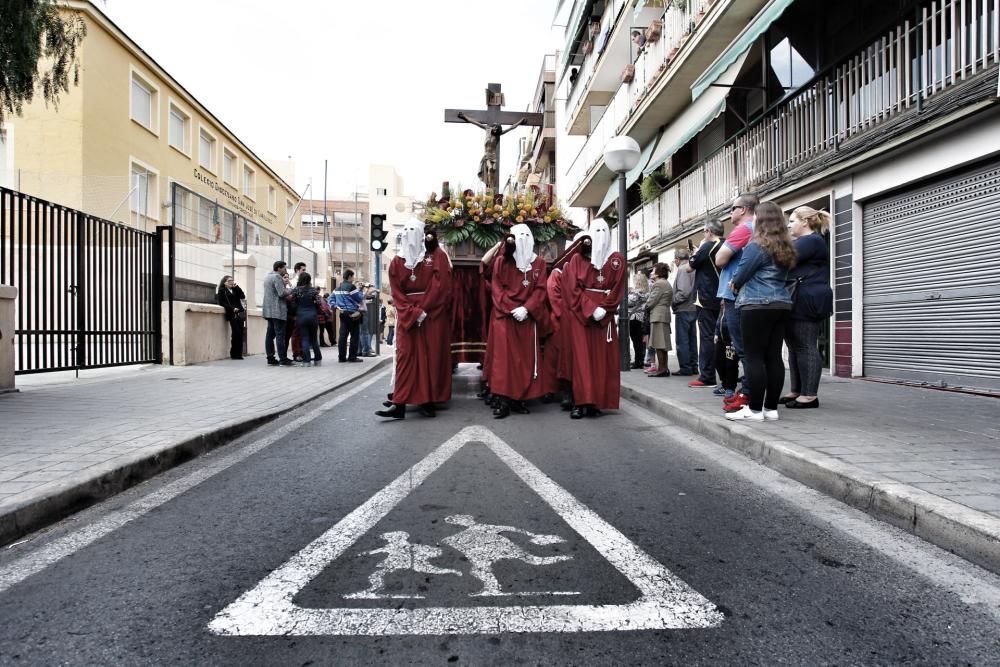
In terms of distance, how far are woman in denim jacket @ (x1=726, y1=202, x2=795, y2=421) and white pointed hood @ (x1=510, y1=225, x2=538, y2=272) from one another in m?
2.11

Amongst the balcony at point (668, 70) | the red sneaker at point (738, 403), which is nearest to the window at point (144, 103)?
the balcony at point (668, 70)

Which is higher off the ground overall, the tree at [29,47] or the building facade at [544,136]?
the building facade at [544,136]

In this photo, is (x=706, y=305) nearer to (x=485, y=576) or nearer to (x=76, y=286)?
(x=485, y=576)

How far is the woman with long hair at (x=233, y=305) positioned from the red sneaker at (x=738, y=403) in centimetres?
1081

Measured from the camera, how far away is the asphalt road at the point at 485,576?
6.70 ft

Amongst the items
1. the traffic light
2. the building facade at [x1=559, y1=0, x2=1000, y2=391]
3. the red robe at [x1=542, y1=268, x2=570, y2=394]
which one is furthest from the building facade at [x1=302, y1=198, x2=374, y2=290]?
the red robe at [x1=542, y1=268, x2=570, y2=394]

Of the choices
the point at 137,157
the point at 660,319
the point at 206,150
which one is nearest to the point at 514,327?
the point at 660,319

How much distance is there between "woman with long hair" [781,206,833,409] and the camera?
6.02 meters

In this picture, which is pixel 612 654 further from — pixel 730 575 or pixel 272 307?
pixel 272 307

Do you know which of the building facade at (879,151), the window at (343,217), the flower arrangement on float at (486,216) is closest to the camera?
the building facade at (879,151)

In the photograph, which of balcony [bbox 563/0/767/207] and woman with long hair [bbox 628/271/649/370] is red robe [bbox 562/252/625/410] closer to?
woman with long hair [bbox 628/271/649/370]

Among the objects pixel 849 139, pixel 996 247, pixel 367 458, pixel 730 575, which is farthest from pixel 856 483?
pixel 849 139

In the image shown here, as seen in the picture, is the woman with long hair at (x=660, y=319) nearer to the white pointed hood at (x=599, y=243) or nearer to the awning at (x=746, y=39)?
the awning at (x=746, y=39)

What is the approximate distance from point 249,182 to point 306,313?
22187 mm
